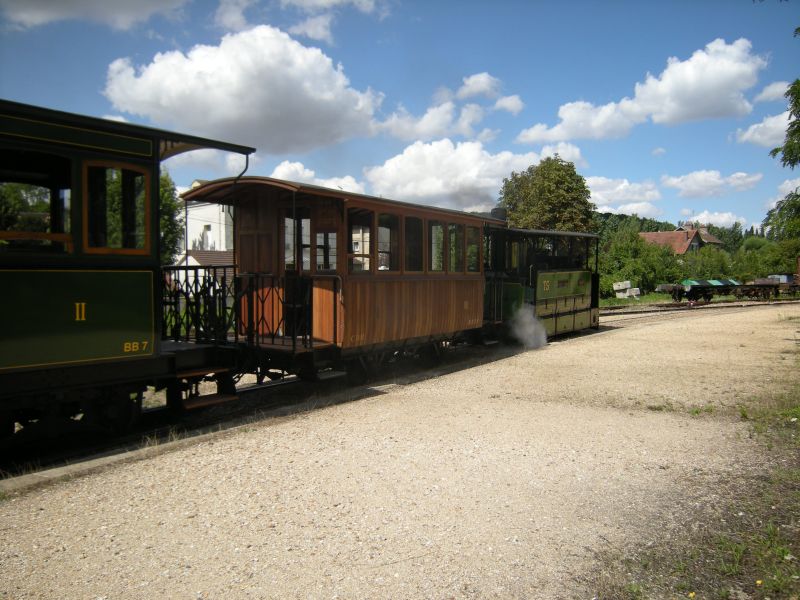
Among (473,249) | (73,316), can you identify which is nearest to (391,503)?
(73,316)

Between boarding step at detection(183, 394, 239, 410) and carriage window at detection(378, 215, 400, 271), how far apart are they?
3.22 m

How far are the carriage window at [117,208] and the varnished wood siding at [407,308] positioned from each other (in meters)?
3.22

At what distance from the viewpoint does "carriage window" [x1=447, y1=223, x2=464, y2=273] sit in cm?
1152

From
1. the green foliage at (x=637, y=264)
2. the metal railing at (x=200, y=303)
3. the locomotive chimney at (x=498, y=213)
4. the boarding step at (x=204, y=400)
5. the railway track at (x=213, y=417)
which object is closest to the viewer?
the railway track at (x=213, y=417)

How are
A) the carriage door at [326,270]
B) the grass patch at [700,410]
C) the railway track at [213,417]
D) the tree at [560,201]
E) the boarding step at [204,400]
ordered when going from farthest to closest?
the tree at [560,201] < the carriage door at [326,270] < the grass patch at [700,410] < the boarding step at [204,400] < the railway track at [213,417]

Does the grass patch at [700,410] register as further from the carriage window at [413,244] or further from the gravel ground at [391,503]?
the carriage window at [413,244]

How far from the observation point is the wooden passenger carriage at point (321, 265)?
28.2 ft

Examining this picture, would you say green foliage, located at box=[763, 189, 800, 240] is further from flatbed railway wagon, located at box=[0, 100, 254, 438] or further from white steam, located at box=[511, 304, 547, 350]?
flatbed railway wagon, located at box=[0, 100, 254, 438]

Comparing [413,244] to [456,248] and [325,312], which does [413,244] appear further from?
[325,312]

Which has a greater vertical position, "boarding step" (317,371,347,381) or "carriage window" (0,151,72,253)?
"carriage window" (0,151,72,253)

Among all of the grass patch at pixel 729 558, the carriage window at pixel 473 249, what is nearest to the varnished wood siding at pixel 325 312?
the carriage window at pixel 473 249

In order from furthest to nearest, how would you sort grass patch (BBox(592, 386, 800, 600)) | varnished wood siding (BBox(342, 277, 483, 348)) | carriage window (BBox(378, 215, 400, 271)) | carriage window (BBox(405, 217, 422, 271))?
carriage window (BBox(405, 217, 422, 271)) < carriage window (BBox(378, 215, 400, 271)) < varnished wood siding (BBox(342, 277, 483, 348)) < grass patch (BBox(592, 386, 800, 600))

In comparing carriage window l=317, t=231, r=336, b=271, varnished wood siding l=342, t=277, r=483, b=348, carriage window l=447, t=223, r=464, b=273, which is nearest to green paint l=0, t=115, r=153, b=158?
carriage window l=317, t=231, r=336, b=271

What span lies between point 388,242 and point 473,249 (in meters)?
3.19
